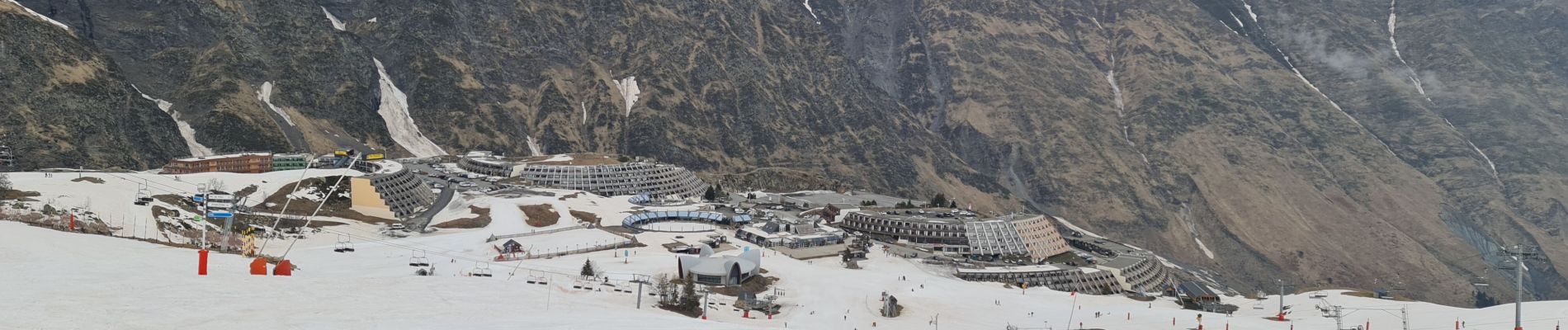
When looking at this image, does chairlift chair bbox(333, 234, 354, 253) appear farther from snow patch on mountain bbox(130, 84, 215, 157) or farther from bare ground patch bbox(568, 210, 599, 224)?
snow patch on mountain bbox(130, 84, 215, 157)

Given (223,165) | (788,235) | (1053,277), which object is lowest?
(1053,277)

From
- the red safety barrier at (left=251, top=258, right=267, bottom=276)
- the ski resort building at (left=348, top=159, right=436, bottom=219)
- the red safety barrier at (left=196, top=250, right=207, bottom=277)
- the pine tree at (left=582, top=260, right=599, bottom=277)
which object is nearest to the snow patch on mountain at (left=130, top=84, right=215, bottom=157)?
the ski resort building at (left=348, top=159, right=436, bottom=219)

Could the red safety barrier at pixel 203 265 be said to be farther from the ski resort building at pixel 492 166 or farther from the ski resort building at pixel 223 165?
the ski resort building at pixel 492 166

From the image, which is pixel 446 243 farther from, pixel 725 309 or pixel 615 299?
pixel 615 299

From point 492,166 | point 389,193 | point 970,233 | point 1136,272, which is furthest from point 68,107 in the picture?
point 1136,272

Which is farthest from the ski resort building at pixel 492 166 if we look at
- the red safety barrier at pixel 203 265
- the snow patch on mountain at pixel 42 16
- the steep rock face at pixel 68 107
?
the red safety barrier at pixel 203 265

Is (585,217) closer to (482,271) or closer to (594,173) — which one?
(594,173)

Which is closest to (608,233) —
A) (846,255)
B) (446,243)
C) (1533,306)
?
(446,243)
